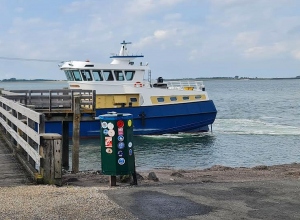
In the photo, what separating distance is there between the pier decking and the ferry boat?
1759 centimetres

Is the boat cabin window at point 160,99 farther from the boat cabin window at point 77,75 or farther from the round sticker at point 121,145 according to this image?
the round sticker at point 121,145

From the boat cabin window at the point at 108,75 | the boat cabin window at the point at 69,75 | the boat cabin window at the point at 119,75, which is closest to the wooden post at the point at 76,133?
the boat cabin window at the point at 108,75

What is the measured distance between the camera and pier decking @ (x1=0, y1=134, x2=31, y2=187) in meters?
7.78

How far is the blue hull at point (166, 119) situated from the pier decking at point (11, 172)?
58.2ft

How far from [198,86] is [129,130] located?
995 inches

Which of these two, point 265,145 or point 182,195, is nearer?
point 182,195

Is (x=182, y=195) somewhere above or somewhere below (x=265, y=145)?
above

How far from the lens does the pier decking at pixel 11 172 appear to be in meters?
7.78

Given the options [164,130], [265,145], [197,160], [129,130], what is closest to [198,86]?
[164,130]

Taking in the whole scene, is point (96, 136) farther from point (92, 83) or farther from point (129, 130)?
point (129, 130)

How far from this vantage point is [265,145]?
2795cm

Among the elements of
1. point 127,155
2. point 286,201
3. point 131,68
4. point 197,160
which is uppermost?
point 131,68

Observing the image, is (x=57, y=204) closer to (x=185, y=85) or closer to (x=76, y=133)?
(x=76, y=133)

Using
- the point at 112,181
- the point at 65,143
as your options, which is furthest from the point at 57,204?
the point at 65,143
